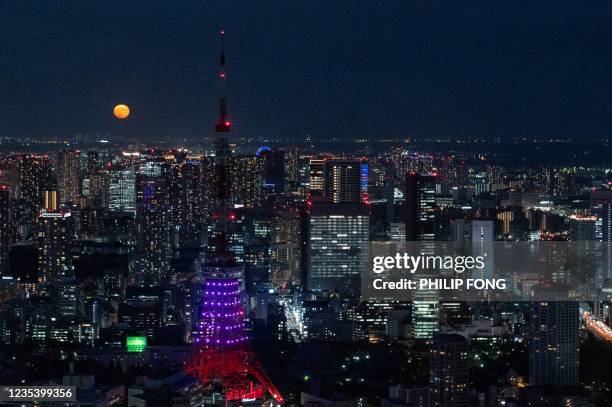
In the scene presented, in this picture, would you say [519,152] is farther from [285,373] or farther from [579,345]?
[285,373]

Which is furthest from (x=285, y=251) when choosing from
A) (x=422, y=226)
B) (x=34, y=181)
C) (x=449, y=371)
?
(x=449, y=371)

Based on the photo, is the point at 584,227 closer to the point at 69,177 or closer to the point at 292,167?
the point at 292,167

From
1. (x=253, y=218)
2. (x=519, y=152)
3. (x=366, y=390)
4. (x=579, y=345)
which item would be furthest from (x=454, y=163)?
(x=366, y=390)

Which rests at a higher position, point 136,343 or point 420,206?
point 420,206

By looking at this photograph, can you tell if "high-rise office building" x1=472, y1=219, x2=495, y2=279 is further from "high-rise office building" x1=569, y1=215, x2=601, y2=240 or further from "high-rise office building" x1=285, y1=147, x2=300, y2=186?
"high-rise office building" x1=285, y1=147, x2=300, y2=186

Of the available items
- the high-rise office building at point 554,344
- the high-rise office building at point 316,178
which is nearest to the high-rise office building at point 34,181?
the high-rise office building at point 316,178
